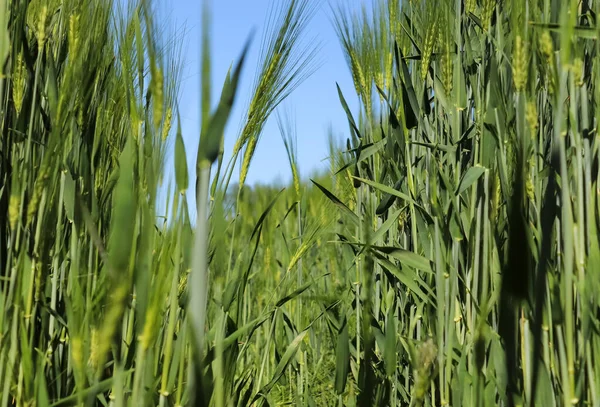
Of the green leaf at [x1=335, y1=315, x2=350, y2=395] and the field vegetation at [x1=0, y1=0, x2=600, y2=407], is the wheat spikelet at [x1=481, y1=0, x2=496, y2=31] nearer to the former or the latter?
the field vegetation at [x1=0, y1=0, x2=600, y2=407]

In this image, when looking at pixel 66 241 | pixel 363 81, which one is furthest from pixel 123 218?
pixel 363 81

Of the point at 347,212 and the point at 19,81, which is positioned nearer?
the point at 19,81

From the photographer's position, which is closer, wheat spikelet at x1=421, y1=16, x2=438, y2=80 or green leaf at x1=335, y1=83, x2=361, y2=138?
wheat spikelet at x1=421, y1=16, x2=438, y2=80

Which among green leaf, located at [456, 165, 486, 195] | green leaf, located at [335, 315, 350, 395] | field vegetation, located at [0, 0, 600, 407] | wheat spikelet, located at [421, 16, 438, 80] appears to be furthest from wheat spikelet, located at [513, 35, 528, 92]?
green leaf, located at [335, 315, 350, 395]

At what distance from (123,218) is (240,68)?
195mm

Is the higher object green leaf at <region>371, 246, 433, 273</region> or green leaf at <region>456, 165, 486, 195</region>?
green leaf at <region>456, 165, 486, 195</region>

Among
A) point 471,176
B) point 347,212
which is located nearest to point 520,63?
point 471,176

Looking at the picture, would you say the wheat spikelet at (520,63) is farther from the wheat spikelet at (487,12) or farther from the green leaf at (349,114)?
the green leaf at (349,114)

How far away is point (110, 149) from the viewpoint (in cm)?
132

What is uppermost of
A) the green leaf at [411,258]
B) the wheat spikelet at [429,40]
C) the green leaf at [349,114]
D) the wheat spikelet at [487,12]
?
the wheat spikelet at [487,12]

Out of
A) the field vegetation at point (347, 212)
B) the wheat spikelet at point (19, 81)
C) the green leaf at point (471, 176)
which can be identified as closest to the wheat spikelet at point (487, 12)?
the field vegetation at point (347, 212)

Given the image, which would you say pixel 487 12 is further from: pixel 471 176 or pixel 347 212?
pixel 347 212

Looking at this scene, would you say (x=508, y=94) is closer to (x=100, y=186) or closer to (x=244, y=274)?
(x=244, y=274)

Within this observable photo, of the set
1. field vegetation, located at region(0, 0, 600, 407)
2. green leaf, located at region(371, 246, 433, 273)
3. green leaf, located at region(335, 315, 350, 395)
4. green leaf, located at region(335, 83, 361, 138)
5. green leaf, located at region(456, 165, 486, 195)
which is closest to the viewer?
field vegetation, located at region(0, 0, 600, 407)
